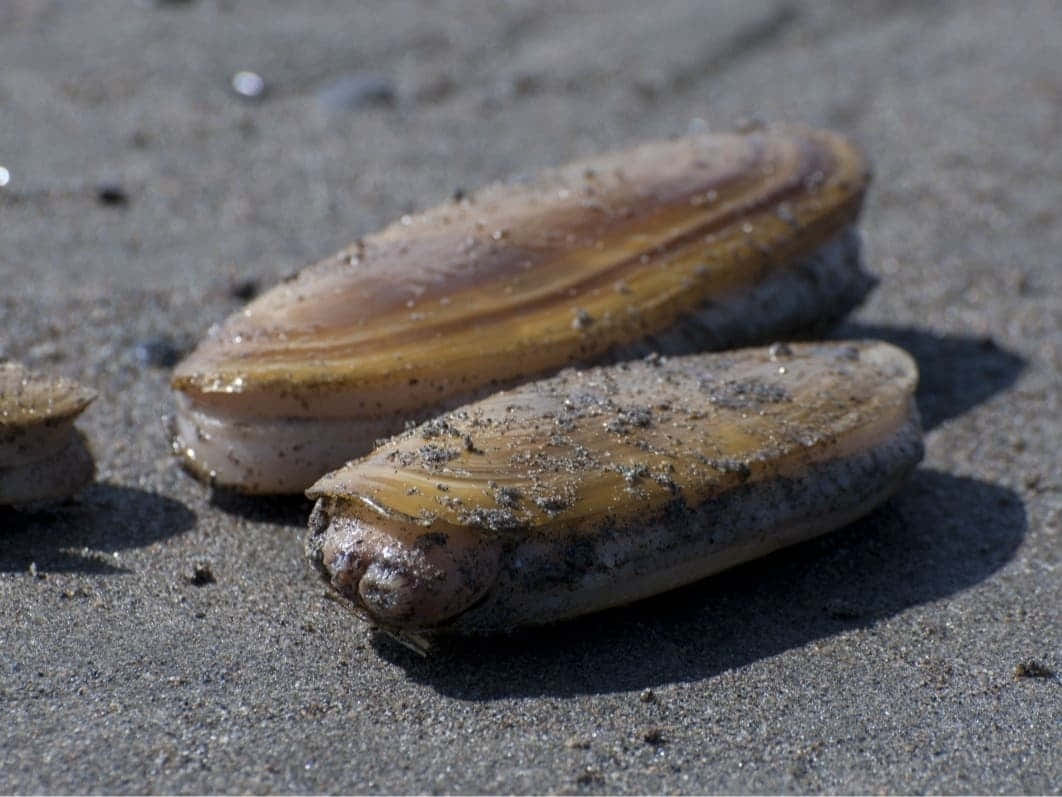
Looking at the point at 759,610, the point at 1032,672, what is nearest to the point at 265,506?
the point at 759,610

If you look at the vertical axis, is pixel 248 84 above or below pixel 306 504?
above

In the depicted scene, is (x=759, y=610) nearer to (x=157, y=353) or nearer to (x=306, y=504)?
(x=306, y=504)

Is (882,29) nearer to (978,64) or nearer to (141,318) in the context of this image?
(978,64)

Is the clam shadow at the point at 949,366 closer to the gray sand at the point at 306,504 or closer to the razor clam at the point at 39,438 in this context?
the gray sand at the point at 306,504

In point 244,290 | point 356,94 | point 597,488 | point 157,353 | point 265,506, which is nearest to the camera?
point 597,488

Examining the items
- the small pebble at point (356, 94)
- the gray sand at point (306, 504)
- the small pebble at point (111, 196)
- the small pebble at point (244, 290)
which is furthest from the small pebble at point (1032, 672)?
the small pebble at point (356, 94)

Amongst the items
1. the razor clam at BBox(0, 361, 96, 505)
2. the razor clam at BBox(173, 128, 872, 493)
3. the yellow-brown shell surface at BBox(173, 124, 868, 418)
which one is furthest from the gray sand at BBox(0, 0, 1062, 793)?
the yellow-brown shell surface at BBox(173, 124, 868, 418)
